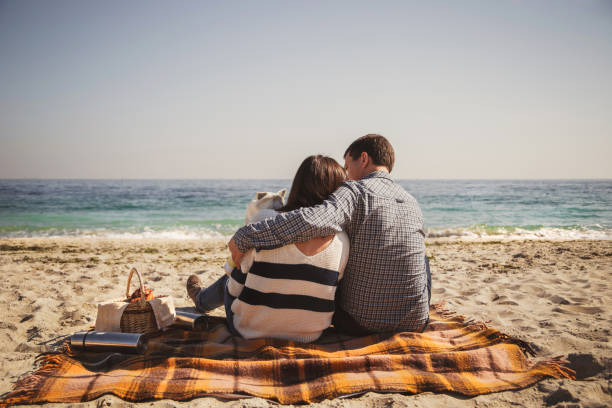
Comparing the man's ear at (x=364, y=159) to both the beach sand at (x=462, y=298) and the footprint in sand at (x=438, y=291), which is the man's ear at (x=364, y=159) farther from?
the footprint in sand at (x=438, y=291)

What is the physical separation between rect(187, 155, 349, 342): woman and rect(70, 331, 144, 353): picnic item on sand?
2.25 feet

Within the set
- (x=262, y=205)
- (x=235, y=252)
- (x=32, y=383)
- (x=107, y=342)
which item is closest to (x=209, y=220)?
(x=107, y=342)

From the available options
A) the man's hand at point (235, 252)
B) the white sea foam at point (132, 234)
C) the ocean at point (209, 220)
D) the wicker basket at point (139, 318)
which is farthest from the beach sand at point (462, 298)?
the ocean at point (209, 220)

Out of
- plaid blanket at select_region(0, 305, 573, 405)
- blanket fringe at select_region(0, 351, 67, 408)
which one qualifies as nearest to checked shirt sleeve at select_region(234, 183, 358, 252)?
plaid blanket at select_region(0, 305, 573, 405)

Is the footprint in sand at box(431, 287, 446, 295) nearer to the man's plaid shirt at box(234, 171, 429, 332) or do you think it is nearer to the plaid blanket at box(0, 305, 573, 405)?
the plaid blanket at box(0, 305, 573, 405)

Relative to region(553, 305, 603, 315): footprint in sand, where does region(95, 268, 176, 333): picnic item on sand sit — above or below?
above

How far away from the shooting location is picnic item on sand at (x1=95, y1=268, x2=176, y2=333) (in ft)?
9.00

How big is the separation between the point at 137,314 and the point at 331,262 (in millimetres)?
1660

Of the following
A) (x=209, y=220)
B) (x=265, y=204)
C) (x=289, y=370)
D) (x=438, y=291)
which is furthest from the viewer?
(x=209, y=220)

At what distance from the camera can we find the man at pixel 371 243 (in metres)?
2.23

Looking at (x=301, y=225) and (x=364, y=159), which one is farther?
(x=364, y=159)

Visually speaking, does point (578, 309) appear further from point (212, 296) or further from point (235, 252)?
point (212, 296)

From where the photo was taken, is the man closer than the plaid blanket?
No

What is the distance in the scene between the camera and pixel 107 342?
98.8 inches
